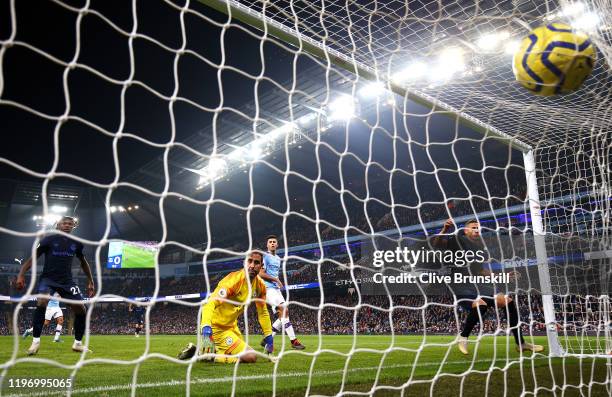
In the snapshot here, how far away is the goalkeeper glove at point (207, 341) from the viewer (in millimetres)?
4727

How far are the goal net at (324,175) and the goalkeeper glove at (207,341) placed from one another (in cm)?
35

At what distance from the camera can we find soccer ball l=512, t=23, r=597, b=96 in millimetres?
2775

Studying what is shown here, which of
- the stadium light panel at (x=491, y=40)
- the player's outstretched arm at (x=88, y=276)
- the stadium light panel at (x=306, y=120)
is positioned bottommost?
the player's outstretched arm at (x=88, y=276)

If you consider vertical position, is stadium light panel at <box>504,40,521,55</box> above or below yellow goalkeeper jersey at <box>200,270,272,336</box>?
above

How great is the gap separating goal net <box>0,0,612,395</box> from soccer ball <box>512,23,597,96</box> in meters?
0.68

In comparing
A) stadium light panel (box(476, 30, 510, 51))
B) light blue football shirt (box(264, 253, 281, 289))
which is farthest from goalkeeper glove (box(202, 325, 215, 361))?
stadium light panel (box(476, 30, 510, 51))

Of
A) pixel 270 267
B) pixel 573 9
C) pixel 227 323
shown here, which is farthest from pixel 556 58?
pixel 270 267

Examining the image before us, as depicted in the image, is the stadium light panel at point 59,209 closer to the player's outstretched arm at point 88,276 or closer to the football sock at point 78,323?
the football sock at point 78,323

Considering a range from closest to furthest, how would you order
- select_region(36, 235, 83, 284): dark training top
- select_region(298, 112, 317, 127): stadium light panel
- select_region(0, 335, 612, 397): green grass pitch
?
1. select_region(0, 335, 612, 397): green grass pitch
2. select_region(36, 235, 83, 284): dark training top
3. select_region(298, 112, 317, 127): stadium light panel

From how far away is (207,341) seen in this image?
5020mm

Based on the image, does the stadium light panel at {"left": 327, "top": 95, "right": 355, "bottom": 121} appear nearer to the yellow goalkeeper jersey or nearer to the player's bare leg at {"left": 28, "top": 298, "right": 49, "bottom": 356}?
the yellow goalkeeper jersey

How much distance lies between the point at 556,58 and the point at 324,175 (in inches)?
1010

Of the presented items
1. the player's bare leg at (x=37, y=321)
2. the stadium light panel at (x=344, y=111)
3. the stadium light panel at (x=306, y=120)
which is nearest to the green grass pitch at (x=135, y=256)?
the stadium light panel at (x=306, y=120)

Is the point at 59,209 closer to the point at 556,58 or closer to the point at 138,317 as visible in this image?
the point at 138,317
